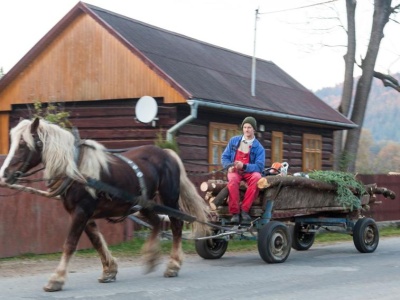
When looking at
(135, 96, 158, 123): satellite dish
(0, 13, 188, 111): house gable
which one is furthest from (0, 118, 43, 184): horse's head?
(135, 96, 158, 123): satellite dish

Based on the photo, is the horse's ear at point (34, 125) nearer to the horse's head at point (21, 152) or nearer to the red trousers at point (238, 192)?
the horse's head at point (21, 152)

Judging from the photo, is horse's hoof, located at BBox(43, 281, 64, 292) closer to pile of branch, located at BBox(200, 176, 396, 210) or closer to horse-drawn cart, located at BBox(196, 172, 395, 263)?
horse-drawn cart, located at BBox(196, 172, 395, 263)

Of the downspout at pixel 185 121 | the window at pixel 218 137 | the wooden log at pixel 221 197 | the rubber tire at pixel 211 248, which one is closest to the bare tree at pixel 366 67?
the window at pixel 218 137

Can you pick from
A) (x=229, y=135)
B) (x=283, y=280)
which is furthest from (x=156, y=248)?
(x=229, y=135)

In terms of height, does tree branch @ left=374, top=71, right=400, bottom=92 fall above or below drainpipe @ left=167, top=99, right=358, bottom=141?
above

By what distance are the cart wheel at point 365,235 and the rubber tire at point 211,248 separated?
7.86ft

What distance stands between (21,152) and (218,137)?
1111cm

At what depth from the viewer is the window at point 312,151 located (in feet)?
74.8

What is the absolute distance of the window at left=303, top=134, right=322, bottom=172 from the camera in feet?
74.8

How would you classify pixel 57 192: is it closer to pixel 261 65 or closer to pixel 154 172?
pixel 154 172

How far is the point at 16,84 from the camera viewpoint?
19.7 meters

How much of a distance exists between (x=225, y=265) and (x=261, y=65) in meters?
15.0

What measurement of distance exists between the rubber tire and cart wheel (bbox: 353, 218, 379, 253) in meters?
2.40

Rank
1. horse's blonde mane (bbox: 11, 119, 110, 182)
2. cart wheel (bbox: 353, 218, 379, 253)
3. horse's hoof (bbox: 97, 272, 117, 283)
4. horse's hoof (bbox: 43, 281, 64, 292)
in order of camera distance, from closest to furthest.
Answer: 1. horse's hoof (bbox: 43, 281, 64, 292)
2. horse's blonde mane (bbox: 11, 119, 110, 182)
3. horse's hoof (bbox: 97, 272, 117, 283)
4. cart wheel (bbox: 353, 218, 379, 253)
